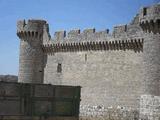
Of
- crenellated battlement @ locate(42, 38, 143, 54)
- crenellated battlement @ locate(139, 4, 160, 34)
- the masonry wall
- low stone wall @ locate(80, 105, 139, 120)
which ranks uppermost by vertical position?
crenellated battlement @ locate(139, 4, 160, 34)

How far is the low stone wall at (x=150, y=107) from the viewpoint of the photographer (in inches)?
866

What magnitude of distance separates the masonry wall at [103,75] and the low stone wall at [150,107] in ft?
2.56

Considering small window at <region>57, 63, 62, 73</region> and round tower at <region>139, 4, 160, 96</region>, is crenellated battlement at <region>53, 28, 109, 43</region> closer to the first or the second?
small window at <region>57, 63, 62, 73</region>

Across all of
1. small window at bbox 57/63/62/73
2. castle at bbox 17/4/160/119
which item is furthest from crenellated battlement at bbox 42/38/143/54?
small window at bbox 57/63/62/73

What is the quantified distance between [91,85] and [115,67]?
2519 millimetres

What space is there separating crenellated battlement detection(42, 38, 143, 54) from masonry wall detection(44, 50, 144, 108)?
255 mm

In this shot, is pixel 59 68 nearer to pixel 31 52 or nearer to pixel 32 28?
pixel 31 52

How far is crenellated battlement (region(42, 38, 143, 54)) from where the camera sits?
24625 mm

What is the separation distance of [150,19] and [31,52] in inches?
459

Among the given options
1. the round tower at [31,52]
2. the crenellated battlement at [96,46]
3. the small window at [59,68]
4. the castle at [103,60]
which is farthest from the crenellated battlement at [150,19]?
the round tower at [31,52]

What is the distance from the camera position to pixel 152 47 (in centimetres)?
2256

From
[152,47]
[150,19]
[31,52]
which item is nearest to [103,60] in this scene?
[152,47]

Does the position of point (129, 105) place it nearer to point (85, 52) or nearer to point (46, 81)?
point (85, 52)

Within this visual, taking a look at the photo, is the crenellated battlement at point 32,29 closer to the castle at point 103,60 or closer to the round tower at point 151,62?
the castle at point 103,60
